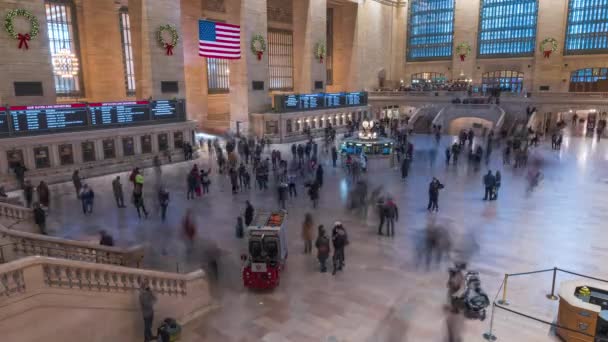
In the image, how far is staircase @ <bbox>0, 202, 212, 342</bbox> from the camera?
17.5 ft

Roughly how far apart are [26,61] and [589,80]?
41.9 meters

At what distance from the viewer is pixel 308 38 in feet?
111

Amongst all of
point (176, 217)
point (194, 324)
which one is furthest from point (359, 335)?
point (176, 217)

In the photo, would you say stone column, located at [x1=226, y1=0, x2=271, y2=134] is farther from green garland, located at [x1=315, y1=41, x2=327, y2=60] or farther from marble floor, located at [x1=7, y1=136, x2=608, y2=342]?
marble floor, located at [x1=7, y1=136, x2=608, y2=342]

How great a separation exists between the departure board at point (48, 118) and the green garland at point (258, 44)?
42.2 feet

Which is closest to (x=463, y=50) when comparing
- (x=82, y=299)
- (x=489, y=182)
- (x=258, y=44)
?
(x=258, y=44)

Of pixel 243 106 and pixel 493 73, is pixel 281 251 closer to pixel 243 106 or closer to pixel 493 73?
pixel 243 106

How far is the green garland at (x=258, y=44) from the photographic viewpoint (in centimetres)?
2777

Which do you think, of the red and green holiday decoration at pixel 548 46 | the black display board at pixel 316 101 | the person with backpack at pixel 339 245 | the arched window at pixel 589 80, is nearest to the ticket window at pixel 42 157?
the person with backpack at pixel 339 245

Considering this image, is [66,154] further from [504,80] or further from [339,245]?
[504,80]

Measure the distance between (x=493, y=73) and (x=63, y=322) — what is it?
44.1m

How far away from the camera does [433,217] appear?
1241 centimetres

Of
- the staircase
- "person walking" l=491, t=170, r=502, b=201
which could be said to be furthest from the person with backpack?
"person walking" l=491, t=170, r=502, b=201

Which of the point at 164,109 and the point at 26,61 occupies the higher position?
the point at 26,61
